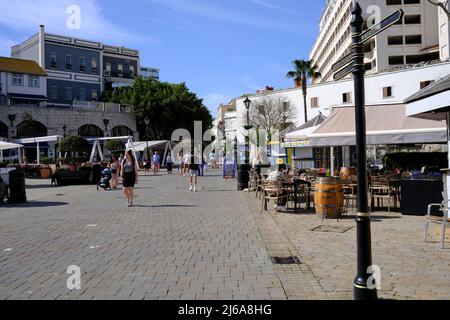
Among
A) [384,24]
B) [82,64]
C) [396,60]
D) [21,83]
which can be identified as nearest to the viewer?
[384,24]

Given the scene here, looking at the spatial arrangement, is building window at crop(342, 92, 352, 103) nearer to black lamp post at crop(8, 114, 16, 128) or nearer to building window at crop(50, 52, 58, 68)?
black lamp post at crop(8, 114, 16, 128)

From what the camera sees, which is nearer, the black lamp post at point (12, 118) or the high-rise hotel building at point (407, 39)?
the black lamp post at point (12, 118)

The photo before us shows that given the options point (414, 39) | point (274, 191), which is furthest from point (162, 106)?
point (274, 191)

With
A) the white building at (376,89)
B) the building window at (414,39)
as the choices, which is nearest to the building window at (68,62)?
the white building at (376,89)

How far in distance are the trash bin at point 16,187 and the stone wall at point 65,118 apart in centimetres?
3001

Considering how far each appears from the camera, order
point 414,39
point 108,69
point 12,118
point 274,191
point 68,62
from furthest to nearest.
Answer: point 108,69 < point 414,39 < point 68,62 < point 12,118 < point 274,191

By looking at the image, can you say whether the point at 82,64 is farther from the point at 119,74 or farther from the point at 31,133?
the point at 31,133

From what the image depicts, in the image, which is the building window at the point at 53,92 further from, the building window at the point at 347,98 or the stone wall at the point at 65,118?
the building window at the point at 347,98

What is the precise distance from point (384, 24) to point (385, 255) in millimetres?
3522

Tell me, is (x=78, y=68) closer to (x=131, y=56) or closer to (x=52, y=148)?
(x=131, y=56)

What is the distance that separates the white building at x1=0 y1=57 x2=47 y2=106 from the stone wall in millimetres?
3061

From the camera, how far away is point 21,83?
161ft

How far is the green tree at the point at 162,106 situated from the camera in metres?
52.9

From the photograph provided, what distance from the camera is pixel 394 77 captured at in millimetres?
44875
